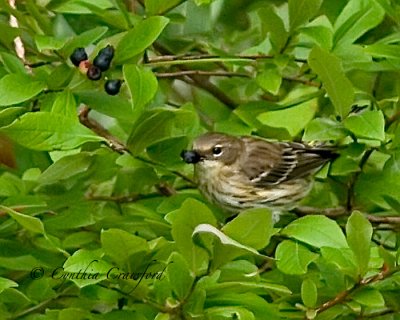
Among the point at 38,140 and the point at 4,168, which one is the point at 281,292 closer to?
the point at 38,140

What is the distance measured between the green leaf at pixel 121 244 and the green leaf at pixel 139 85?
1.22 ft

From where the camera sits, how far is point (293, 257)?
2582 millimetres

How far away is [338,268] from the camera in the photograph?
8.17 feet

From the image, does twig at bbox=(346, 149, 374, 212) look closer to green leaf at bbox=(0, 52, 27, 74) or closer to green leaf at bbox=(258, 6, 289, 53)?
green leaf at bbox=(258, 6, 289, 53)

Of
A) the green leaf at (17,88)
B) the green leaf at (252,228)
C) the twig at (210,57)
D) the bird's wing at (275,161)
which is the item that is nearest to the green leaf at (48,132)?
the green leaf at (17,88)

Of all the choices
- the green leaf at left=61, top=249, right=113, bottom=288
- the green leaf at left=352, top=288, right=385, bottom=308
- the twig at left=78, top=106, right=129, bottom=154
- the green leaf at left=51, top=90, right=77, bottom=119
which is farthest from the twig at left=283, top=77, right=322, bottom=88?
the green leaf at left=61, top=249, right=113, bottom=288

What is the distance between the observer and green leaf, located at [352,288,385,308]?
2414mm

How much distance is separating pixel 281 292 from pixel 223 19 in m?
1.53

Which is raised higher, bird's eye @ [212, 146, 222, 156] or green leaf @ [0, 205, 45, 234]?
green leaf @ [0, 205, 45, 234]

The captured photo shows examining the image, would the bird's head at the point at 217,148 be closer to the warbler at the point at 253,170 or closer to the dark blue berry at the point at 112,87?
the warbler at the point at 253,170

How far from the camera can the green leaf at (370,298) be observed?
2.41 metres

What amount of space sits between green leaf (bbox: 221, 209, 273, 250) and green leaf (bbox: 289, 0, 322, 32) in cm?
81

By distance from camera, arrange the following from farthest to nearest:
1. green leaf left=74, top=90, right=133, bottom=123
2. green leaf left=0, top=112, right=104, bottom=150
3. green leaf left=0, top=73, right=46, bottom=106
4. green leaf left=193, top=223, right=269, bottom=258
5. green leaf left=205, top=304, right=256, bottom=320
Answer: green leaf left=74, top=90, right=133, bottom=123
green leaf left=0, top=73, right=46, bottom=106
green leaf left=0, top=112, right=104, bottom=150
green leaf left=205, top=304, right=256, bottom=320
green leaf left=193, top=223, right=269, bottom=258

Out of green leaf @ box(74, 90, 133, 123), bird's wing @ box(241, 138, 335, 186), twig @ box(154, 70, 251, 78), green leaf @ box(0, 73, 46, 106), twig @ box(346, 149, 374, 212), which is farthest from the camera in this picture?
bird's wing @ box(241, 138, 335, 186)
